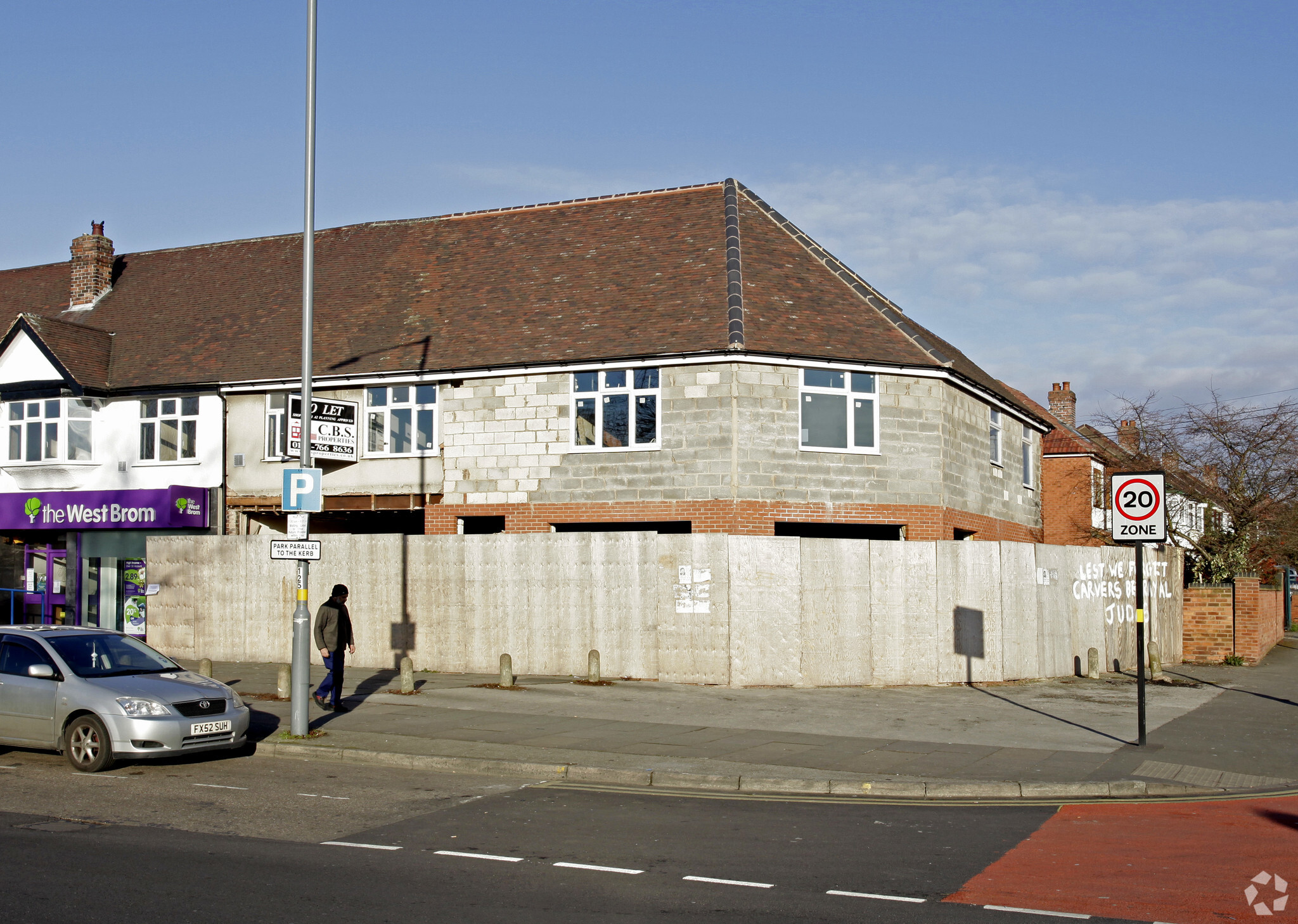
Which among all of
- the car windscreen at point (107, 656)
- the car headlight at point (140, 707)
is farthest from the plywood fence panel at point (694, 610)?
the car headlight at point (140, 707)

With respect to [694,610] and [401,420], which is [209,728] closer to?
[694,610]

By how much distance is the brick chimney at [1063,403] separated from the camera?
46.0 m

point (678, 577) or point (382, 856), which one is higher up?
point (678, 577)

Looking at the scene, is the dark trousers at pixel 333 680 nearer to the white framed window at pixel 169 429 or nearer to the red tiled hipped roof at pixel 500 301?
the red tiled hipped roof at pixel 500 301

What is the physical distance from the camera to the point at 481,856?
8.70 meters

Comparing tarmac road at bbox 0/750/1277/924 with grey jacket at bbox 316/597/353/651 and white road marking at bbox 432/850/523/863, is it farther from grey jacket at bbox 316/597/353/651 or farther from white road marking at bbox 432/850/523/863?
grey jacket at bbox 316/597/353/651

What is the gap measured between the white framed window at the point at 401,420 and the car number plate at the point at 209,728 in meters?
12.1

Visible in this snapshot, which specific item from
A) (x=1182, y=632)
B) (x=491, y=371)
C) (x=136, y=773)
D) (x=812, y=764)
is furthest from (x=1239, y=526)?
(x=136, y=773)

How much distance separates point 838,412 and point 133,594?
16.1 m

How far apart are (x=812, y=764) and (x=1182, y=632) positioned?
17.9m

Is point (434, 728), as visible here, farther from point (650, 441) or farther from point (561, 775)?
point (650, 441)

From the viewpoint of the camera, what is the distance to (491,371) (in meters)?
23.9

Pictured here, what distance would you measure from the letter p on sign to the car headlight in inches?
110

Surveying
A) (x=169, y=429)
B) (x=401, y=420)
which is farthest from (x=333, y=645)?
(x=169, y=429)
